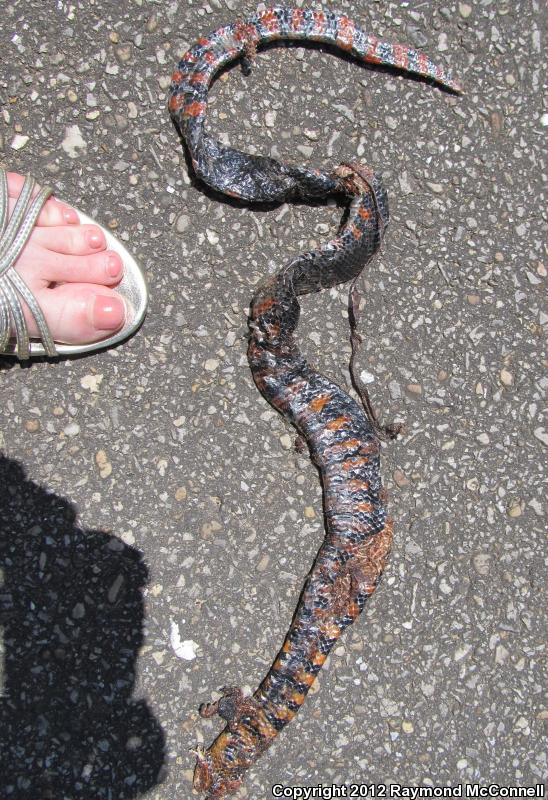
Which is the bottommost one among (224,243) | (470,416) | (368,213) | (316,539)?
(316,539)

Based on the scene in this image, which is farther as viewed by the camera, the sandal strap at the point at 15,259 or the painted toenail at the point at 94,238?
the painted toenail at the point at 94,238

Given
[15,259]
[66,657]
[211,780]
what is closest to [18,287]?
[15,259]

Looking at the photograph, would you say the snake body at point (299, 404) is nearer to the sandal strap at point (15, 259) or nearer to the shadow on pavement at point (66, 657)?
the shadow on pavement at point (66, 657)

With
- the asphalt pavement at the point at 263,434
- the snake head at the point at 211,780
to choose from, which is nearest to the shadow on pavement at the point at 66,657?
the asphalt pavement at the point at 263,434

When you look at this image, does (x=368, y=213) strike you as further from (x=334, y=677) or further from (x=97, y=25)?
(x=334, y=677)

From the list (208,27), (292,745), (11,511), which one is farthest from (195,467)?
(208,27)

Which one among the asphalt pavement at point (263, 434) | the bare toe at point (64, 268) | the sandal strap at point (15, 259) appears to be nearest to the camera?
the sandal strap at point (15, 259)

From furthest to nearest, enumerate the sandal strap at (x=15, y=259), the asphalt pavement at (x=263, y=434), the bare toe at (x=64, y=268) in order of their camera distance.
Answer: the asphalt pavement at (x=263, y=434) < the bare toe at (x=64, y=268) < the sandal strap at (x=15, y=259)
